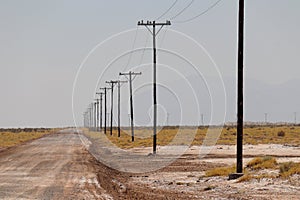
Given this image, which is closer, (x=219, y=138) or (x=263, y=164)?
(x=263, y=164)

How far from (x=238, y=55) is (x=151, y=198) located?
9.03 metres

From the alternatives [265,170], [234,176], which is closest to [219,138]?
[265,170]

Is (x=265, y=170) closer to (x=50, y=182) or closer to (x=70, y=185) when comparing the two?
(x=70, y=185)

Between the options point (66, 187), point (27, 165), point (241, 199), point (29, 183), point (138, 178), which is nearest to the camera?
point (241, 199)

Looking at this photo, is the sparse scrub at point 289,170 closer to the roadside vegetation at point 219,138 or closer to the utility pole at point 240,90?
the utility pole at point 240,90

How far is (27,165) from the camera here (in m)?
36.3

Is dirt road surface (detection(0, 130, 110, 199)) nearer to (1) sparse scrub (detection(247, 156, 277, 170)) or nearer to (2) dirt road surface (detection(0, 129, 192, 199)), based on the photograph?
(2) dirt road surface (detection(0, 129, 192, 199))

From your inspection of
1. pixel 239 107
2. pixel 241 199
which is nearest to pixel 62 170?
pixel 239 107

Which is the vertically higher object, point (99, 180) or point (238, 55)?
point (238, 55)

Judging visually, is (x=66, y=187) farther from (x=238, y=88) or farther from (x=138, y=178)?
(x=238, y=88)

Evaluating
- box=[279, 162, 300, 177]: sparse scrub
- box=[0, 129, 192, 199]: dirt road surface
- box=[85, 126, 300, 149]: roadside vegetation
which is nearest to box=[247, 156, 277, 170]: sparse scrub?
box=[279, 162, 300, 177]: sparse scrub

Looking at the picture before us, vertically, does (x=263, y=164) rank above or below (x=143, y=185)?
above

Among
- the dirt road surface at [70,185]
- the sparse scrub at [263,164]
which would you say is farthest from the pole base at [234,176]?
the dirt road surface at [70,185]

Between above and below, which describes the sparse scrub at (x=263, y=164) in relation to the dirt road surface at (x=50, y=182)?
above
